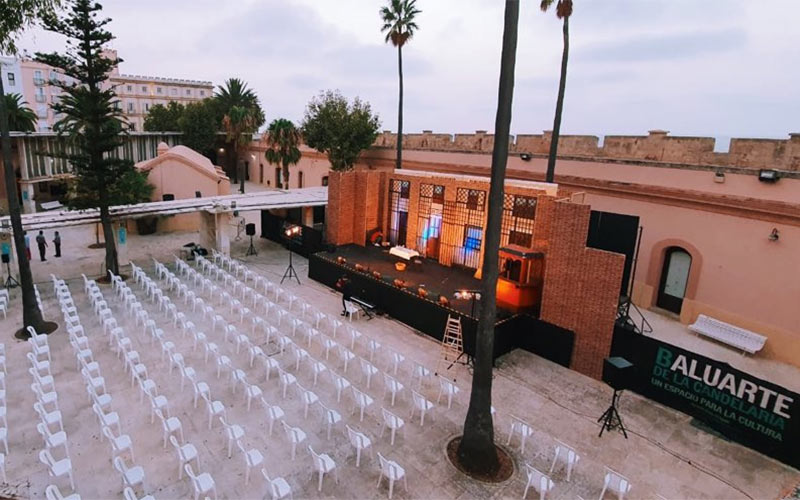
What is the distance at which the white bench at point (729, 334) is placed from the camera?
15.2 metres

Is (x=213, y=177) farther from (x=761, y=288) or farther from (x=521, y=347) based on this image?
(x=761, y=288)

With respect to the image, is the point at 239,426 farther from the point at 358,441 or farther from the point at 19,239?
the point at 19,239

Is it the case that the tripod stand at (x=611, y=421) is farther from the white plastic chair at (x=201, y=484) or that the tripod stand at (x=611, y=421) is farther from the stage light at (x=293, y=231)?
the stage light at (x=293, y=231)

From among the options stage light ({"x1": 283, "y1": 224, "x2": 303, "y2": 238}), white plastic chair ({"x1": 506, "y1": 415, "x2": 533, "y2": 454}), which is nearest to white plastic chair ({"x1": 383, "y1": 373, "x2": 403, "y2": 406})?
white plastic chair ({"x1": 506, "y1": 415, "x2": 533, "y2": 454})

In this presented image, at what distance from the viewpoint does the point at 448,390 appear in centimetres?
1103

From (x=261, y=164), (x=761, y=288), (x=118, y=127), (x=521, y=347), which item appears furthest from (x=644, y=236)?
(x=261, y=164)

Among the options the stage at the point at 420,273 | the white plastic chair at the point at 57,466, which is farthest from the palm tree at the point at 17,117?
the white plastic chair at the point at 57,466

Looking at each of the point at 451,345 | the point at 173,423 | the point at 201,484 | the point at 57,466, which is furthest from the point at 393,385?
the point at 57,466

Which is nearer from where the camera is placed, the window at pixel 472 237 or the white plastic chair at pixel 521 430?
the white plastic chair at pixel 521 430

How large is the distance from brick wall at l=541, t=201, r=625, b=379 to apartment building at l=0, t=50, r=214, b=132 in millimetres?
59127

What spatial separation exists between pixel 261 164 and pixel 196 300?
38.4 meters

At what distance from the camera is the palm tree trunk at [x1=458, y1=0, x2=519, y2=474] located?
8078 millimetres

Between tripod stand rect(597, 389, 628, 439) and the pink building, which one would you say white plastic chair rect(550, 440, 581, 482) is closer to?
tripod stand rect(597, 389, 628, 439)

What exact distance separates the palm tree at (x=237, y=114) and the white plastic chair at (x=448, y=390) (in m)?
32.7
